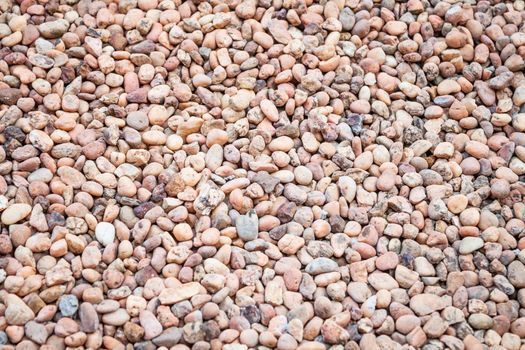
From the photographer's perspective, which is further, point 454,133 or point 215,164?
point 454,133

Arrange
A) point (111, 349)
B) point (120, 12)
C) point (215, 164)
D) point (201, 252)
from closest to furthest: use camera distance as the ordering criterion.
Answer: point (111, 349), point (201, 252), point (215, 164), point (120, 12)

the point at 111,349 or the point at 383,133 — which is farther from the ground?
the point at 383,133

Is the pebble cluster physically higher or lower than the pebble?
higher

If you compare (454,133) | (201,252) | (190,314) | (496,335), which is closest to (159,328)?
(190,314)

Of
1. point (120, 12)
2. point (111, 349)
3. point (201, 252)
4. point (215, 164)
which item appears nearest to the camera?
point (111, 349)

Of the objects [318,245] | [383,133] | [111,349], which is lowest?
[111,349]

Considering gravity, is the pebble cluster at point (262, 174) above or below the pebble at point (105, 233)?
above

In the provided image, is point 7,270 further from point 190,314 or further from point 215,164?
point 215,164
